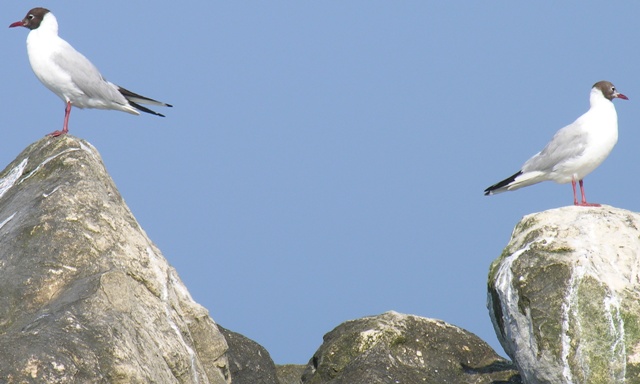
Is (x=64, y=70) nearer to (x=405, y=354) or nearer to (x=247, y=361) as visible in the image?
(x=247, y=361)

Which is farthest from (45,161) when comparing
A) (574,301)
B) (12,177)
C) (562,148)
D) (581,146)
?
(581,146)

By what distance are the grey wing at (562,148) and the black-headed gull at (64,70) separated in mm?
6254

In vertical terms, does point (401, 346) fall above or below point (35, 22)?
below

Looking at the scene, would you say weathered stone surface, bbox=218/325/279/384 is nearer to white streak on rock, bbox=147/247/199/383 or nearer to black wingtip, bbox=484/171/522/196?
white streak on rock, bbox=147/247/199/383

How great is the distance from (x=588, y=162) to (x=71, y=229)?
770 centimetres

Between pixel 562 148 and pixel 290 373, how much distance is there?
5306 mm

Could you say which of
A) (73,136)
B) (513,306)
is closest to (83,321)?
(73,136)

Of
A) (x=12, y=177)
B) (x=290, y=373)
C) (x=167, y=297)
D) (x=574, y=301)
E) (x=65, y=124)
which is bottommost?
(x=574, y=301)

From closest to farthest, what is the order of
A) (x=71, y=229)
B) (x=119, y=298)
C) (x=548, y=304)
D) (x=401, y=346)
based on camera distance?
1. (x=119, y=298)
2. (x=71, y=229)
3. (x=548, y=304)
4. (x=401, y=346)

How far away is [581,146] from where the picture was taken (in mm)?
13320

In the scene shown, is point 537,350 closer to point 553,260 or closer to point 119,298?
point 553,260

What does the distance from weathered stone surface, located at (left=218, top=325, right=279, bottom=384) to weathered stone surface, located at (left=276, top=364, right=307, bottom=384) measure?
571 mm

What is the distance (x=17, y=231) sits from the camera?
9.16 metres

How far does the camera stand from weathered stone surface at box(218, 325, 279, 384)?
40.4 feet
